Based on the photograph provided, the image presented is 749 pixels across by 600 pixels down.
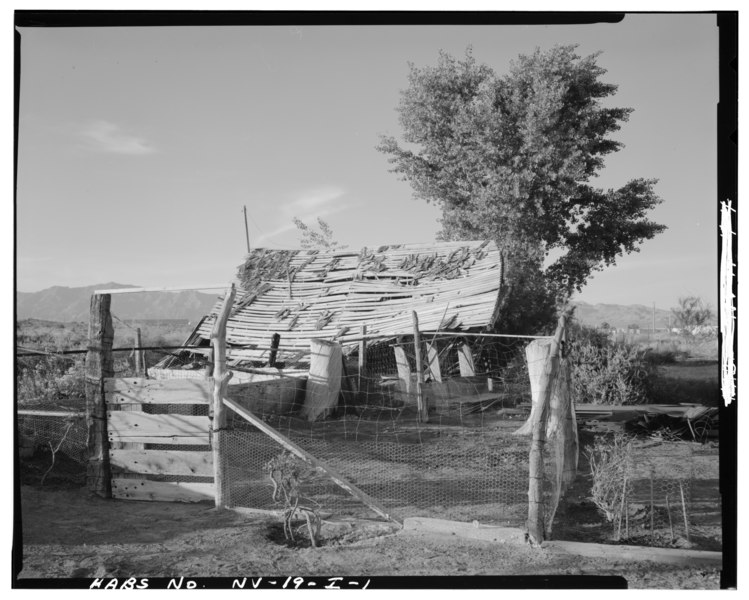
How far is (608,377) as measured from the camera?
13.3m

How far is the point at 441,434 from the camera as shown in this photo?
1012cm

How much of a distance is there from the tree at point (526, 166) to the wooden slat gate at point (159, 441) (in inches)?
417

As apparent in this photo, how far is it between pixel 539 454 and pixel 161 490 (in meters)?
3.78

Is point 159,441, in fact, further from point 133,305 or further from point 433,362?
point 133,305

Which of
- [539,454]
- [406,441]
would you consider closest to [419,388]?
[406,441]

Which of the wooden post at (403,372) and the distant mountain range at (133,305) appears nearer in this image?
the wooden post at (403,372)

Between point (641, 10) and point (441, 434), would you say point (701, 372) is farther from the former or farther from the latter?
point (641, 10)

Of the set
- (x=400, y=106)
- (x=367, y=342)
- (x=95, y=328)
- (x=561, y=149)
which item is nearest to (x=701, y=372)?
(x=561, y=149)

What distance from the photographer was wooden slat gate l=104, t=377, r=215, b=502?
6742 millimetres

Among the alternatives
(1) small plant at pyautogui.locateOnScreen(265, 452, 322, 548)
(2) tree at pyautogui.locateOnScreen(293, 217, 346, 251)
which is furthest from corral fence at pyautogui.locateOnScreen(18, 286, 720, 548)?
(2) tree at pyautogui.locateOnScreen(293, 217, 346, 251)

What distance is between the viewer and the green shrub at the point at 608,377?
13.3m

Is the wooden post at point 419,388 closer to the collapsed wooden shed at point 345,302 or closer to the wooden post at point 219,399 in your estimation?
the collapsed wooden shed at point 345,302

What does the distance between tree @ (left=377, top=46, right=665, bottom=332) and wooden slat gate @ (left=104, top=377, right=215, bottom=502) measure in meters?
10.6

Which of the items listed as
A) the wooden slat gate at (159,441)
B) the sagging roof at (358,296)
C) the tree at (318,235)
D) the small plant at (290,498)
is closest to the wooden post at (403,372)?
the sagging roof at (358,296)
